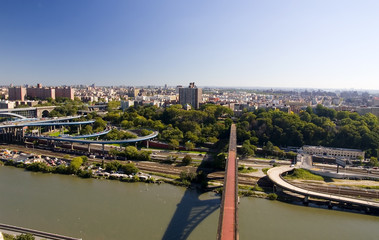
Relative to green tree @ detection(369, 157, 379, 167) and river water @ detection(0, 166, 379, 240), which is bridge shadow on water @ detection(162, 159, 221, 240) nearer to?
river water @ detection(0, 166, 379, 240)

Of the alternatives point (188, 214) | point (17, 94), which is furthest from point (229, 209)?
point (17, 94)

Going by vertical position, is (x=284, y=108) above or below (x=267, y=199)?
above

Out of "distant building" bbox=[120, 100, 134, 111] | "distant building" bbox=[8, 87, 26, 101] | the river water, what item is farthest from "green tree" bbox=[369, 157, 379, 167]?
"distant building" bbox=[8, 87, 26, 101]

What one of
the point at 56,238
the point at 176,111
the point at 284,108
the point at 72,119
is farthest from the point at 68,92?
the point at 56,238

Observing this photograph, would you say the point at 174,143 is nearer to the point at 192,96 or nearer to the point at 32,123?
the point at 32,123

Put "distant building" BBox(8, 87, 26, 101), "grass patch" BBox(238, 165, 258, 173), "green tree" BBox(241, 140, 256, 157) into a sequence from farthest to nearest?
"distant building" BBox(8, 87, 26, 101)
"green tree" BBox(241, 140, 256, 157)
"grass patch" BBox(238, 165, 258, 173)

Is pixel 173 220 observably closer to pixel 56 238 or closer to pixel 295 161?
pixel 56 238
